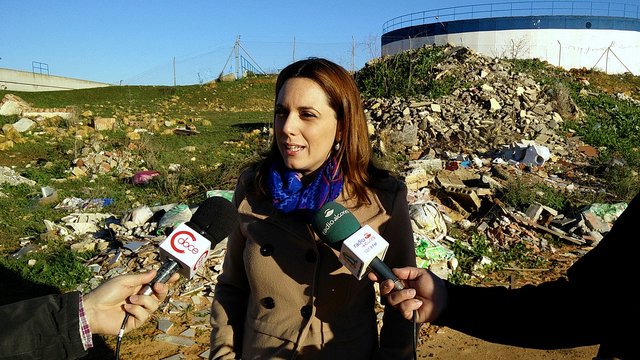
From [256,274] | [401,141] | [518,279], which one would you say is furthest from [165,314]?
[401,141]

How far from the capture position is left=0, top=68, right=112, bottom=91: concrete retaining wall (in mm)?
29188

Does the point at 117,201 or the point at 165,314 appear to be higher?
the point at 117,201

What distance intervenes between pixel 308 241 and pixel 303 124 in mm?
524

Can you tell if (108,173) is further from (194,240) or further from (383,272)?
(383,272)

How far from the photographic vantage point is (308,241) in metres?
2.04

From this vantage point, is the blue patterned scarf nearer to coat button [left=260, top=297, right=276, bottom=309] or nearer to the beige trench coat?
the beige trench coat

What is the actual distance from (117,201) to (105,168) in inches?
117

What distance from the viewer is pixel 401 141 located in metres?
11.9

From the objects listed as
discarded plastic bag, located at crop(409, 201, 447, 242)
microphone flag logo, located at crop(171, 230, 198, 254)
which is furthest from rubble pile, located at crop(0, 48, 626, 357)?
microphone flag logo, located at crop(171, 230, 198, 254)

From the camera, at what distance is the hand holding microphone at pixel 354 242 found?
1542mm

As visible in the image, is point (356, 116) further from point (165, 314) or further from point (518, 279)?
point (518, 279)

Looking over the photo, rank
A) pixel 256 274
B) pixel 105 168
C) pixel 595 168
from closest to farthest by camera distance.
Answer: pixel 256 274, pixel 595 168, pixel 105 168

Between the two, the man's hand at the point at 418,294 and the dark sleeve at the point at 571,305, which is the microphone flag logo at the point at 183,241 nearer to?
the man's hand at the point at 418,294

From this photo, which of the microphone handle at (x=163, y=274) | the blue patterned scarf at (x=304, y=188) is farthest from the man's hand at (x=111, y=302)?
the blue patterned scarf at (x=304, y=188)
